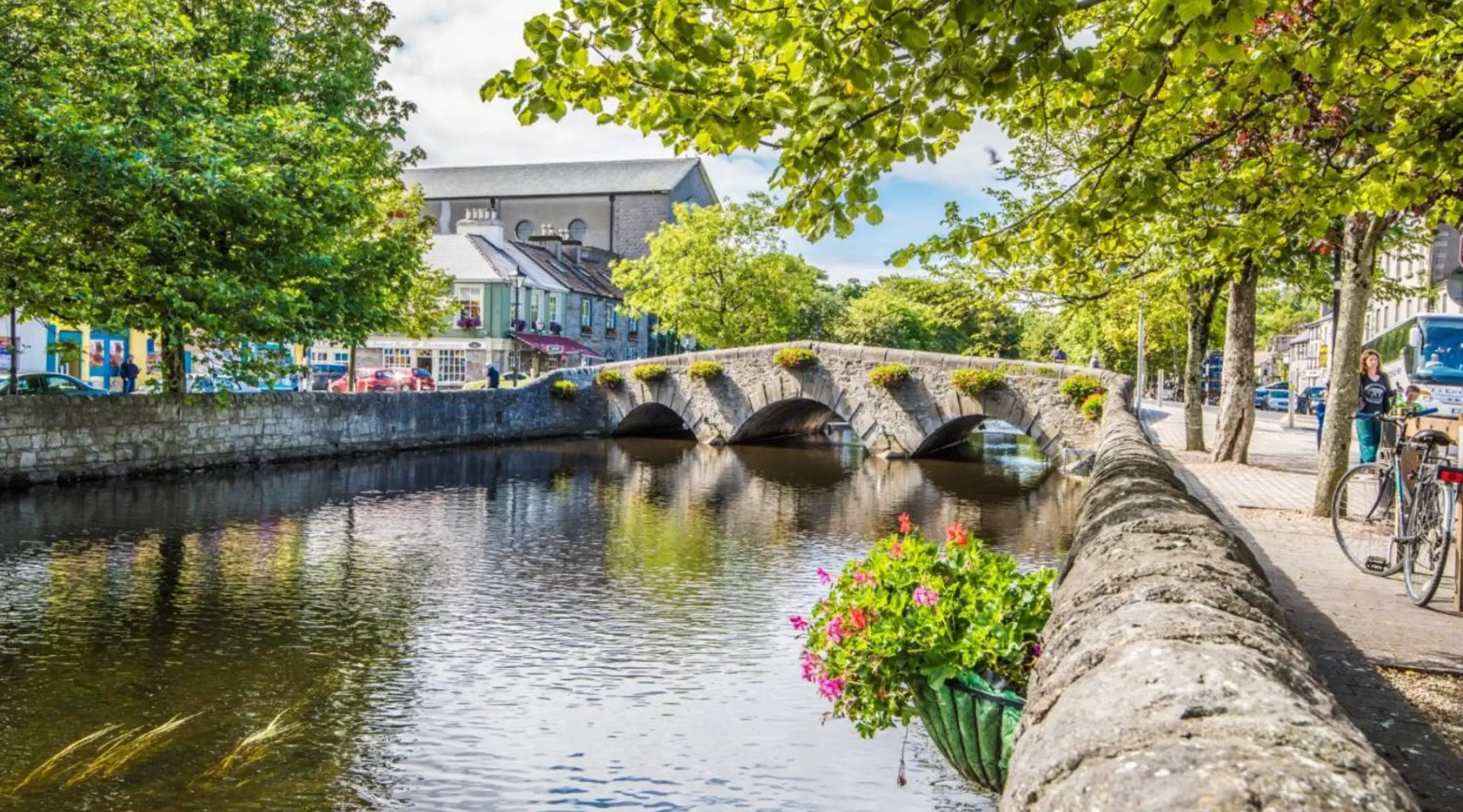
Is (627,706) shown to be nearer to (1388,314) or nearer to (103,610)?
(103,610)

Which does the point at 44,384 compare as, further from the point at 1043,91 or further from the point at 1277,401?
the point at 1277,401

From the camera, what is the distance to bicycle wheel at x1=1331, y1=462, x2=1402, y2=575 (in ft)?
25.6

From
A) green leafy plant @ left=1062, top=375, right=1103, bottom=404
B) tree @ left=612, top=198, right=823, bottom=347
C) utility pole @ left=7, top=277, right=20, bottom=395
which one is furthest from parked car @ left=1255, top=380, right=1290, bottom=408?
utility pole @ left=7, top=277, right=20, bottom=395

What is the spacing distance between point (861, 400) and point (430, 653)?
70.2ft

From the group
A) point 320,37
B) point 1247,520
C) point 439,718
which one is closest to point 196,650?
point 439,718

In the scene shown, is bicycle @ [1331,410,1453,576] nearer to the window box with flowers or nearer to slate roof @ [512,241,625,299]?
the window box with flowers

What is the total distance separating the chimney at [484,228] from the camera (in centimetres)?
5222

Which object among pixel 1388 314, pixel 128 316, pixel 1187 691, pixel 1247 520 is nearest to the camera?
pixel 1187 691

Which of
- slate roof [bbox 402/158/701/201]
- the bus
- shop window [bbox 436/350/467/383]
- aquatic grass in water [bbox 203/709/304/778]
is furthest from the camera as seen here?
slate roof [bbox 402/158/701/201]

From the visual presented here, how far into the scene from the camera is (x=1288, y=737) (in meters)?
1.92

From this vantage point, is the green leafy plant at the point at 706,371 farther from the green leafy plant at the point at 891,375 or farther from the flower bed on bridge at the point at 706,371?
the green leafy plant at the point at 891,375

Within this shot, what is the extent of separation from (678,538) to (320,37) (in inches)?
523

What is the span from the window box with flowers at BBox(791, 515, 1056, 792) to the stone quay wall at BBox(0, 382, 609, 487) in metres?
15.6

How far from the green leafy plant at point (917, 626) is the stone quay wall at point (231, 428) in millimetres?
15547
